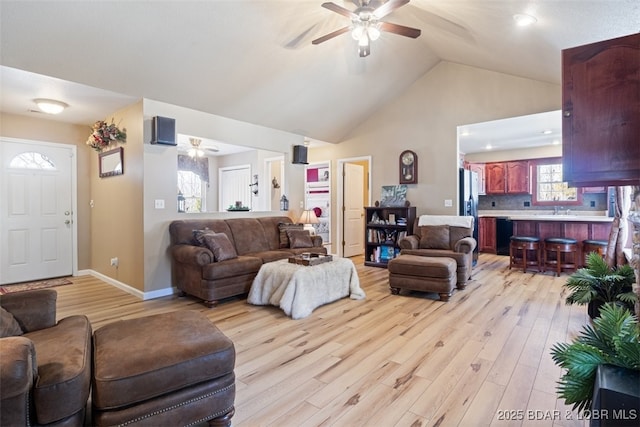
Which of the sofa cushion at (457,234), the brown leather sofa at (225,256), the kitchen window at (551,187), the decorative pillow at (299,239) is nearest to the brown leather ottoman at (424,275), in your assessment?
the sofa cushion at (457,234)

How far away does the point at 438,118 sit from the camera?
5.67 metres

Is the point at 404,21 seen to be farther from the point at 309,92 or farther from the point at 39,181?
the point at 39,181

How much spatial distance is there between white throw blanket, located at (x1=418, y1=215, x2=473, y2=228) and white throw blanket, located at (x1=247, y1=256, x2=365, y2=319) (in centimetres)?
207

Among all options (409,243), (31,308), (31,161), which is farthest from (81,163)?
(409,243)

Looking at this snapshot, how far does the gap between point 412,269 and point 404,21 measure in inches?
128

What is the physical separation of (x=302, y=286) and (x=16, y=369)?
246cm

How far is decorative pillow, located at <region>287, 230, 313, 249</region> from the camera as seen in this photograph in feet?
16.2

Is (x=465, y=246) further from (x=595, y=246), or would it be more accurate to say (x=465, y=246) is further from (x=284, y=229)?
(x=284, y=229)

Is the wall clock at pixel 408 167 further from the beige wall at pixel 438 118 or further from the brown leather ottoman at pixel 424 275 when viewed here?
the brown leather ottoman at pixel 424 275

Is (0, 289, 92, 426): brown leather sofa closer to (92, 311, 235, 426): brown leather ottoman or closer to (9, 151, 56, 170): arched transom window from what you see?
(92, 311, 235, 426): brown leather ottoman

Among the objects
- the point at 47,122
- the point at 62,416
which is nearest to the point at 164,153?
the point at 47,122

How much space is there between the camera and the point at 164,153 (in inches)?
164

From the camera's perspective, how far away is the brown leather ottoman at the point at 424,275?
12.6 ft

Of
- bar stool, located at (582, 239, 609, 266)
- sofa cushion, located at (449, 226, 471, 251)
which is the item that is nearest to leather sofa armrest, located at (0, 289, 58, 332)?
sofa cushion, located at (449, 226, 471, 251)
